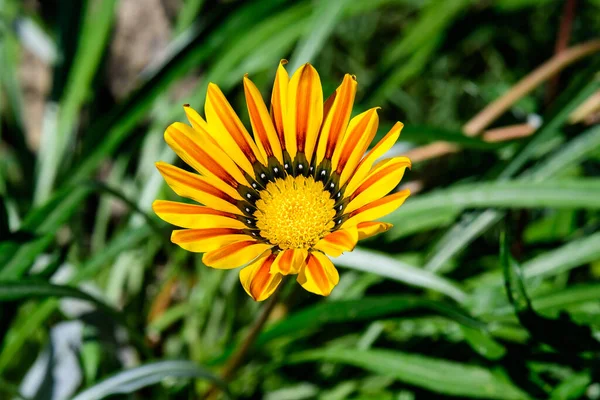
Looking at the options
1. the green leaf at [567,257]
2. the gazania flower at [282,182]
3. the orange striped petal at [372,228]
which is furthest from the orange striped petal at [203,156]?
the green leaf at [567,257]

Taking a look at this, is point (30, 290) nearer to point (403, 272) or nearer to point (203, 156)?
point (203, 156)

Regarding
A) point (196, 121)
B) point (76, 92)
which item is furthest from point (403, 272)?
point (76, 92)

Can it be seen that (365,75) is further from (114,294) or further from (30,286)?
(30,286)

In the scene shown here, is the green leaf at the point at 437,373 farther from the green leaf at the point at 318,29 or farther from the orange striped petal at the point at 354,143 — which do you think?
the green leaf at the point at 318,29

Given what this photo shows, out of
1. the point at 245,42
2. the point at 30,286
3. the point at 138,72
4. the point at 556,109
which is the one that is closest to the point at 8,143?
the point at 138,72

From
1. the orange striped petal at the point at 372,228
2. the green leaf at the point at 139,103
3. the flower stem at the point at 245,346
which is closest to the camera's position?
the orange striped petal at the point at 372,228

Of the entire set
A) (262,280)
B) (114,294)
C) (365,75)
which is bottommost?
(262,280)
